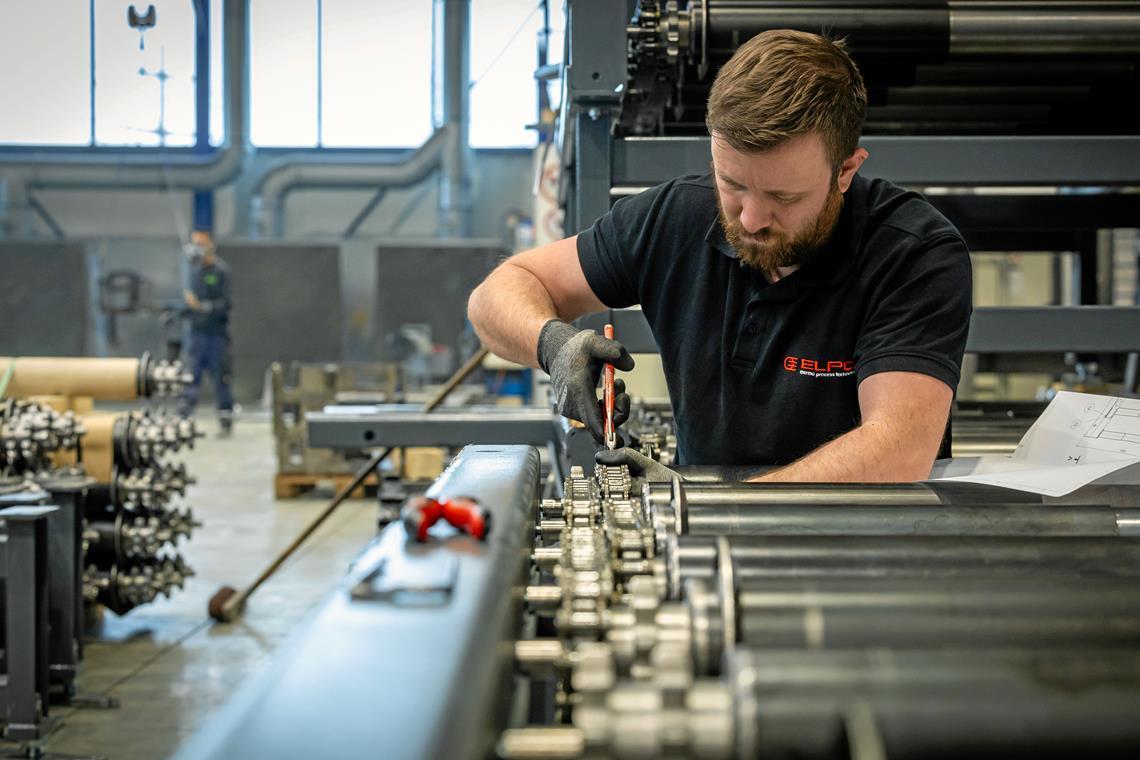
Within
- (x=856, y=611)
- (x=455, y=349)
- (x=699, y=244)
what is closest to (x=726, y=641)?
(x=856, y=611)

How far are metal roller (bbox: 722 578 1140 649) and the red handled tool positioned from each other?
0.61ft

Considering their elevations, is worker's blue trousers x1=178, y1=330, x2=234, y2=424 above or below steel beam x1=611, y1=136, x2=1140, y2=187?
below

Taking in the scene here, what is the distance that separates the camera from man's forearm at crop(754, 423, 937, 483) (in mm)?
1397

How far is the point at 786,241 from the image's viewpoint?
157 centimetres

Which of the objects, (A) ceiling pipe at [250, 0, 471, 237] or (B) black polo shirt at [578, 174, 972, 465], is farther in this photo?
(A) ceiling pipe at [250, 0, 471, 237]

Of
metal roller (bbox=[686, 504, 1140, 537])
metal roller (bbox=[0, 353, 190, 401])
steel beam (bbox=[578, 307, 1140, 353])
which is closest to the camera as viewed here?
metal roller (bbox=[686, 504, 1140, 537])

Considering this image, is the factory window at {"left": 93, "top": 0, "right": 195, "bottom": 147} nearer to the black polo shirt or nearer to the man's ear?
the black polo shirt

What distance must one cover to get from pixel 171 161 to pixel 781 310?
10804 mm

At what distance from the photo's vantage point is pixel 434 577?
2.07 ft

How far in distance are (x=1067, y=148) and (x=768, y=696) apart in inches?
72.0

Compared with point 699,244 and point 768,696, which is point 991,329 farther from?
point 768,696

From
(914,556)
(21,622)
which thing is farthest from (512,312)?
(21,622)

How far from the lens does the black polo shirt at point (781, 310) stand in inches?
61.5

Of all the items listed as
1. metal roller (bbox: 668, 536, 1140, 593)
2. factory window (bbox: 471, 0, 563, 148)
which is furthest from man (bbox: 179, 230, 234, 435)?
metal roller (bbox: 668, 536, 1140, 593)
